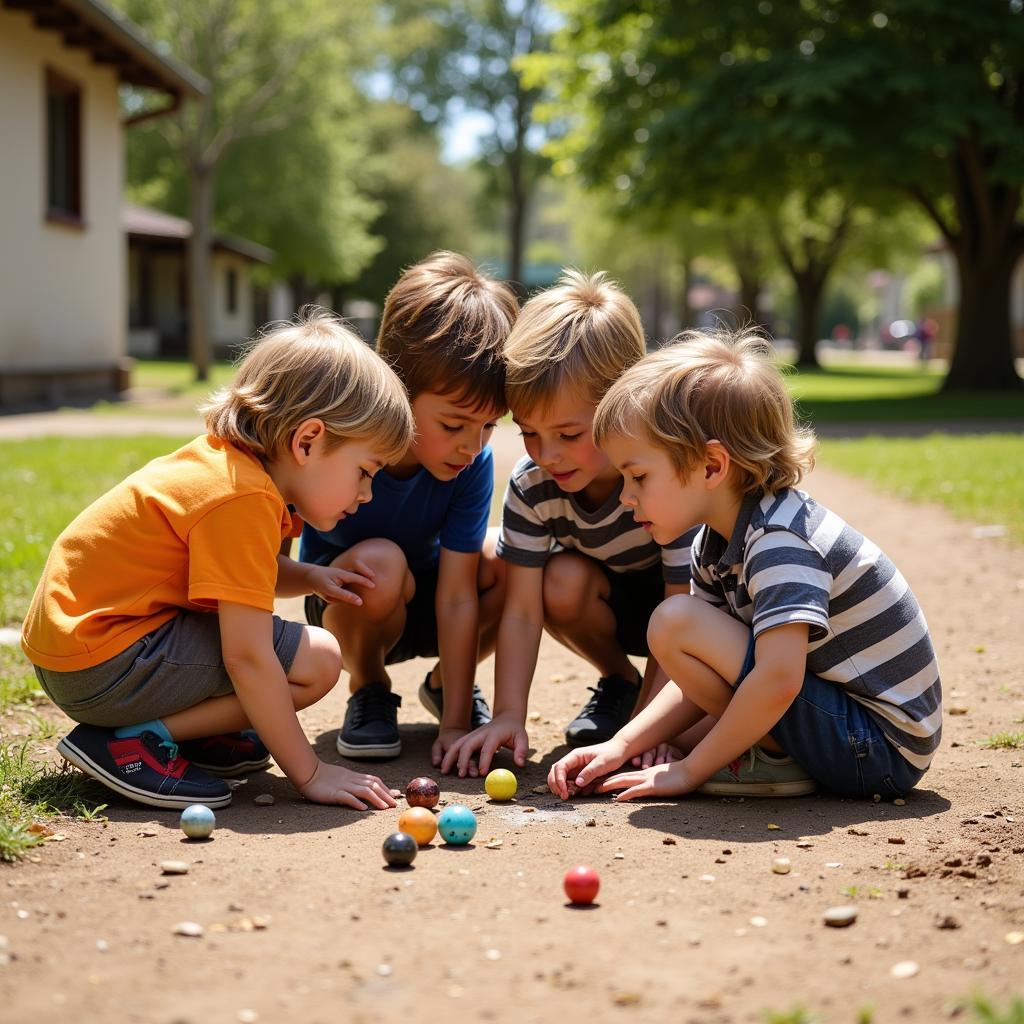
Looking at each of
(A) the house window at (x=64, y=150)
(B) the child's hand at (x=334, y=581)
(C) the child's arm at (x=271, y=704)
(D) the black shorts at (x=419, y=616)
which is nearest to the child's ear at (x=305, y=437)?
(C) the child's arm at (x=271, y=704)

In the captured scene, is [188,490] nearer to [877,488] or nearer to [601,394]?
[601,394]

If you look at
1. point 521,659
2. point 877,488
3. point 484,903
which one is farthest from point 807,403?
point 484,903

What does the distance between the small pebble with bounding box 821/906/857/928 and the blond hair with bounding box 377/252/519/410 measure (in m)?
1.93

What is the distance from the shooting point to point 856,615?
342 centimetres

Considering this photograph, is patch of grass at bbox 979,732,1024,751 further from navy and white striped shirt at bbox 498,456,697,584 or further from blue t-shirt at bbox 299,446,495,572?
blue t-shirt at bbox 299,446,495,572

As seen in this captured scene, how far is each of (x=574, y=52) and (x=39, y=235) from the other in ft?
31.5

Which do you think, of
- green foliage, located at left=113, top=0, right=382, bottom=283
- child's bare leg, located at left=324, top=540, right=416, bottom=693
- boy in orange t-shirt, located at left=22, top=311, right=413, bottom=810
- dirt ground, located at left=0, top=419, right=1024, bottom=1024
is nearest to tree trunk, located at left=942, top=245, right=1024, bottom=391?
green foliage, located at left=113, top=0, right=382, bottom=283

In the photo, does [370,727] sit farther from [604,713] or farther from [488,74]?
[488,74]

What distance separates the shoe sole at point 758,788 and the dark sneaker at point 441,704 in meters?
1.03

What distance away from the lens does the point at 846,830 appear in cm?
324

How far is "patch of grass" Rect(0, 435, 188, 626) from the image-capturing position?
616 cm

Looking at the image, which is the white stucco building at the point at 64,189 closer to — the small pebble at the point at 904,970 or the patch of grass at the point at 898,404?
the patch of grass at the point at 898,404

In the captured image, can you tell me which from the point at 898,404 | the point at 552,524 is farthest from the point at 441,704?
the point at 898,404

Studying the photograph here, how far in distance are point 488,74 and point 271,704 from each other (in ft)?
177
